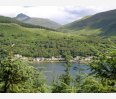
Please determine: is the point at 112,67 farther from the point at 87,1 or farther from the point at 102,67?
the point at 87,1

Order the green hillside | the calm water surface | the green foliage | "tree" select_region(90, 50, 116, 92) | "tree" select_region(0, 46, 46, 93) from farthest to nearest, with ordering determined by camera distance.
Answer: the green hillside
the calm water surface
"tree" select_region(0, 46, 46, 93)
the green foliage
"tree" select_region(90, 50, 116, 92)

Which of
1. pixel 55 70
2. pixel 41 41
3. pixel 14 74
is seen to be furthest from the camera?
pixel 41 41

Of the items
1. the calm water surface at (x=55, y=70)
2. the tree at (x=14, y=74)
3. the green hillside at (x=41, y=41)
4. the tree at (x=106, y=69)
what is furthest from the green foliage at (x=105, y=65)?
the green hillside at (x=41, y=41)

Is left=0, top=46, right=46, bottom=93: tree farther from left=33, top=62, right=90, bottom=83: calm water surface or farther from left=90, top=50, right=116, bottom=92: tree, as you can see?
left=90, top=50, right=116, bottom=92: tree

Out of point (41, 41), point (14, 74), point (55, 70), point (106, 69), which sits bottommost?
point (55, 70)

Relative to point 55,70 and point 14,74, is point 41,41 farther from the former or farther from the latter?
point 14,74

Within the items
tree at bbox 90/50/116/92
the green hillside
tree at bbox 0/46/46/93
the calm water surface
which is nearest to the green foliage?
tree at bbox 90/50/116/92

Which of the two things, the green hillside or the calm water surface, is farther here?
the green hillside

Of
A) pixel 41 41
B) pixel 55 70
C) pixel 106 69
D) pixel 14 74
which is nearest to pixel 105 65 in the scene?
pixel 106 69

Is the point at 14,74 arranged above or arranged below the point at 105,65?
below

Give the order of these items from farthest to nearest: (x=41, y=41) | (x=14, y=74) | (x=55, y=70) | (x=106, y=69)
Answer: (x=41, y=41)
(x=55, y=70)
(x=14, y=74)
(x=106, y=69)

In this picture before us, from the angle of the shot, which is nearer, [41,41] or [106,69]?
[106,69]
